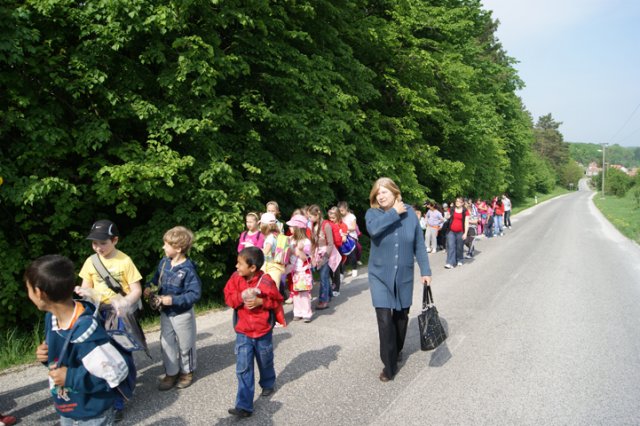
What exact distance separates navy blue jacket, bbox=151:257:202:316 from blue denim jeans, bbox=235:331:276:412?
26.9 inches

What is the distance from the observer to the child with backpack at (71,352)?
8.05 ft

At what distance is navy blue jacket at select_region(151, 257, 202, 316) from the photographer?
4.46m

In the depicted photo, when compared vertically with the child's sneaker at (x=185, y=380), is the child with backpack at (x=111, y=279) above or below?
above

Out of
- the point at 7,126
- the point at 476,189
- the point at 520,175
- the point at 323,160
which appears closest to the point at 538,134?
the point at 520,175

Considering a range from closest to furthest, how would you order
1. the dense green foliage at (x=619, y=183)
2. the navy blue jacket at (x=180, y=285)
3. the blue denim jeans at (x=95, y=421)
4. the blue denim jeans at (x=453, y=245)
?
the blue denim jeans at (x=95, y=421) → the navy blue jacket at (x=180, y=285) → the blue denim jeans at (x=453, y=245) → the dense green foliage at (x=619, y=183)

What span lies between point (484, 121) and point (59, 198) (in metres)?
21.7

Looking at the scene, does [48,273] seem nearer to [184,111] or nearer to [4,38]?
[4,38]

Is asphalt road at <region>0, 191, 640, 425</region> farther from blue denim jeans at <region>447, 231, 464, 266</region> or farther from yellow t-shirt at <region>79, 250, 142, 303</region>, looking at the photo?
blue denim jeans at <region>447, 231, 464, 266</region>

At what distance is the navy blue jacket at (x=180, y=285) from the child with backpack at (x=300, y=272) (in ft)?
8.59

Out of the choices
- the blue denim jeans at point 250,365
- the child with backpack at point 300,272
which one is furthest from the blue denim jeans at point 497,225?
the blue denim jeans at point 250,365

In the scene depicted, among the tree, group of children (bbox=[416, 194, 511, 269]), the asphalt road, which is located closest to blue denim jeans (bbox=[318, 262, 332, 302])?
the asphalt road

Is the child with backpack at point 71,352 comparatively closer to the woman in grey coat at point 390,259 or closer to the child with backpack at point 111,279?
the child with backpack at point 111,279

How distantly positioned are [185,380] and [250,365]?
3.64 ft

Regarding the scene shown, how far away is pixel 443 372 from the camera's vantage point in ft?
16.4
